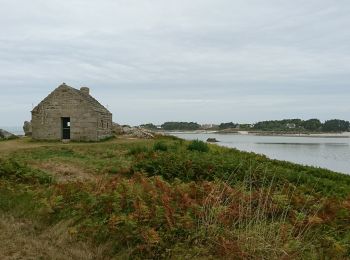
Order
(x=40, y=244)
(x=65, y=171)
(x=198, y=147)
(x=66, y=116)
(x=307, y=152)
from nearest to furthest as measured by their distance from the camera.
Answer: (x=40, y=244)
(x=65, y=171)
(x=198, y=147)
(x=66, y=116)
(x=307, y=152)

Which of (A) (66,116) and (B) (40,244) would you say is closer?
(B) (40,244)

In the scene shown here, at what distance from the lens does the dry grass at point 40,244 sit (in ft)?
20.1

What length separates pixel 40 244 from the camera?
661cm

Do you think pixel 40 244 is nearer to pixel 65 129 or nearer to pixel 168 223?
pixel 168 223

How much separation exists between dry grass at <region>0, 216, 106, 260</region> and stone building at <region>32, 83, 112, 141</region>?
2288 cm

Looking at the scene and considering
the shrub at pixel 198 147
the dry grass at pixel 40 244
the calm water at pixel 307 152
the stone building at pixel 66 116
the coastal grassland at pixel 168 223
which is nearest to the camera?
the coastal grassland at pixel 168 223

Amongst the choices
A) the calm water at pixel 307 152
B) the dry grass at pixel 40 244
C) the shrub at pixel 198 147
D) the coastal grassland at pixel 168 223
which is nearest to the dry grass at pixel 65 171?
the coastal grassland at pixel 168 223

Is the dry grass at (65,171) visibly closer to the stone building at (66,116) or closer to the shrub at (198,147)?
the shrub at (198,147)

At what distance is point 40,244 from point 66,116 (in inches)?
978

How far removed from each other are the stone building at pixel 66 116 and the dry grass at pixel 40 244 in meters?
22.9

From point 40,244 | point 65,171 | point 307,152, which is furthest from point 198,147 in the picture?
point 307,152

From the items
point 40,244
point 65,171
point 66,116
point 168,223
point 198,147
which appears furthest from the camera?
point 66,116

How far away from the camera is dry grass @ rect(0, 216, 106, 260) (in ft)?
20.1

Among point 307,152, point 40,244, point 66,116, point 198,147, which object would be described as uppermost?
point 66,116
